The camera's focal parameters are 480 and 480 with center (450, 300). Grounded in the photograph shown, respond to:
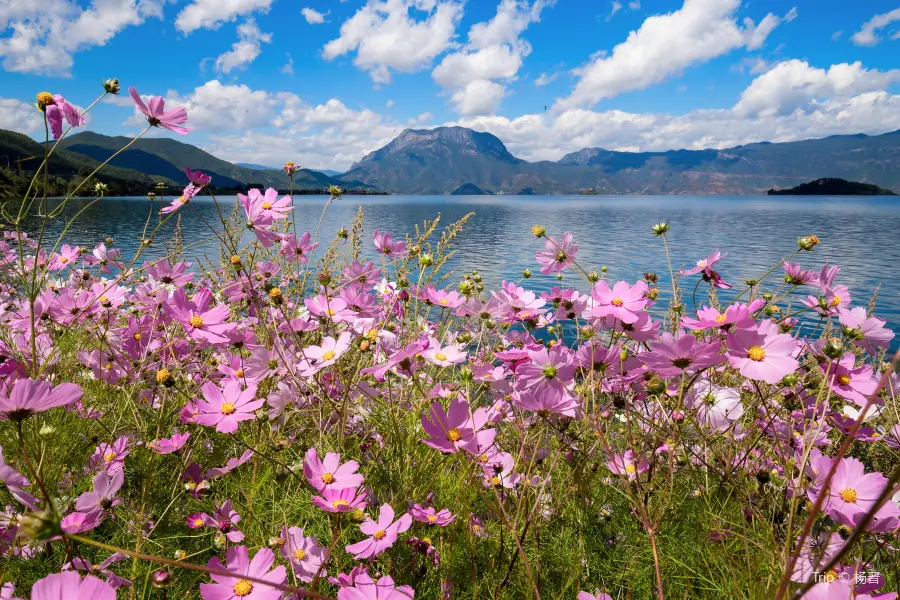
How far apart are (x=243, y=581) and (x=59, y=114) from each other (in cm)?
134

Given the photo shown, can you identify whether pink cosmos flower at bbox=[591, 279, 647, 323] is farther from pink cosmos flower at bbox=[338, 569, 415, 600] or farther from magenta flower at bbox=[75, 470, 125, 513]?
magenta flower at bbox=[75, 470, 125, 513]

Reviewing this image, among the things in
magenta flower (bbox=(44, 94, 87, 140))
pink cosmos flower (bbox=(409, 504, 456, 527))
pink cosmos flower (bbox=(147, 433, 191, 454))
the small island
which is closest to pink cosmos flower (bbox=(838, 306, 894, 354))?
pink cosmos flower (bbox=(409, 504, 456, 527))

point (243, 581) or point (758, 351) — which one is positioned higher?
point (758, 351)

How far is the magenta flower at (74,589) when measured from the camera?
583 mm

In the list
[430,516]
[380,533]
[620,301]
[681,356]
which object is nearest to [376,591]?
[380,533]

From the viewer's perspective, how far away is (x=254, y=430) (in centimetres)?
172

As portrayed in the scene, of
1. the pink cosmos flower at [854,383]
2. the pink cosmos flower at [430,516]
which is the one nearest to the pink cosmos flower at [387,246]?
the pink cosmos flower at [430,516]

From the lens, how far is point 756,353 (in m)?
0.96

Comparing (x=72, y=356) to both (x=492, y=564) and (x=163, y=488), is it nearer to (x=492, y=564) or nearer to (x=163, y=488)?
(x=163, y=488)

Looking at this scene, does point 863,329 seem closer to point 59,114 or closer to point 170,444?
point 170,444

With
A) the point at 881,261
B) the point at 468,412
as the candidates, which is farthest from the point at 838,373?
the point at 881,261

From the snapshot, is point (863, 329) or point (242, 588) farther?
point (863, 329)

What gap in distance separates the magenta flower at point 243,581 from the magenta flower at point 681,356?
83cm

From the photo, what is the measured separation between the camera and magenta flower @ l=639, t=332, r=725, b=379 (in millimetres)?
973
